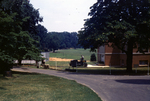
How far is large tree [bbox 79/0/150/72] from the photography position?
1803 centimetres

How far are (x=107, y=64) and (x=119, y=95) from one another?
27.7m

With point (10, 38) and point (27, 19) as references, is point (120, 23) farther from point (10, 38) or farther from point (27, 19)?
point (27, 19)

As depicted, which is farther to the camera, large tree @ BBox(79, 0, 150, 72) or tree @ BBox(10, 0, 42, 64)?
tree @ BBox(10, 0, 42, 64)

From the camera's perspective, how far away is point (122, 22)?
1839 centimetres

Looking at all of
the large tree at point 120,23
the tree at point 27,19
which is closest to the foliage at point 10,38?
the tree at point 27,19

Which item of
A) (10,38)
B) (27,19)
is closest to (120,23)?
(10,38)

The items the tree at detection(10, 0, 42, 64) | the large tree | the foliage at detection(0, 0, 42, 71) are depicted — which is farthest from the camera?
the tree at detection(10, 0, 42, 64)

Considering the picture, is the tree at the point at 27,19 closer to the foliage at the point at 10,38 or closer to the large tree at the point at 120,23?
the foliage at the point at 10,38

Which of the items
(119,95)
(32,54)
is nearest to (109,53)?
(32,54)

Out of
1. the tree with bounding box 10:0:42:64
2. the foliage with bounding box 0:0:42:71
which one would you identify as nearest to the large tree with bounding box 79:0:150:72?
the tree with bounding box 10:0:42:64

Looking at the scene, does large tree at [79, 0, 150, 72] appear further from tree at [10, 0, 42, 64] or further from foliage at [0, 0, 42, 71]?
foliage at [0, 0, 42, 71]

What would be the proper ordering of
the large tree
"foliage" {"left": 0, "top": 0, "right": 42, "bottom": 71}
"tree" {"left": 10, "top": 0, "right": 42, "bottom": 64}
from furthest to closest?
"tree" {"left": 10, "top": 0, "right": 42, "bottom": 64}
the large tree
"foliage" {"left": 0, "top": 0, "right": 42, "bottom": 71}

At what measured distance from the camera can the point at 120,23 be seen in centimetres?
1811

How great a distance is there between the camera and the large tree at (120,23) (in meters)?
18.0
